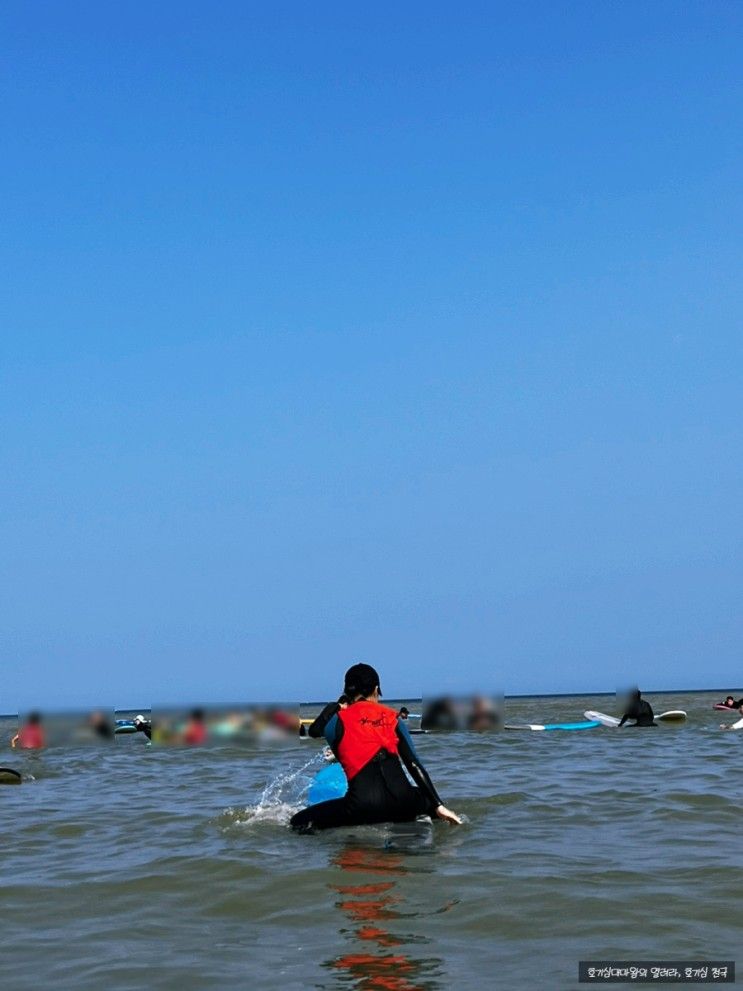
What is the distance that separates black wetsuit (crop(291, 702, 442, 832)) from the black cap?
0.28 m

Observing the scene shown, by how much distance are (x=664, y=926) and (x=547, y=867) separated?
5.92 feet

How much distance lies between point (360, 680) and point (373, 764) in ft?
2.29

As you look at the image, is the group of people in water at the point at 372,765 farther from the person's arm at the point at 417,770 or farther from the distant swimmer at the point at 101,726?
the distant swimmer at the point at 101,726

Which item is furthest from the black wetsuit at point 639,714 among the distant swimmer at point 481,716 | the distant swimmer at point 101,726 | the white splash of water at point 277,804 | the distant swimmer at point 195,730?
the white splash of water at point 277,804

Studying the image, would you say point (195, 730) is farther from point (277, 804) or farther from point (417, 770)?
point (417, 770)

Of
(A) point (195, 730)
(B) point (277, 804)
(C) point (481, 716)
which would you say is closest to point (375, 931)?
(B) point (277, 804)

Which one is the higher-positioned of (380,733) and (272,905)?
(380,733)

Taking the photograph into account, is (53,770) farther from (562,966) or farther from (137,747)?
(562,966)

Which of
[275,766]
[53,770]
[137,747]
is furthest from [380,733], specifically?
[137,747]

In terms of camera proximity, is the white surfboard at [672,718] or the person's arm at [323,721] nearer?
the person's arm at [323,721]

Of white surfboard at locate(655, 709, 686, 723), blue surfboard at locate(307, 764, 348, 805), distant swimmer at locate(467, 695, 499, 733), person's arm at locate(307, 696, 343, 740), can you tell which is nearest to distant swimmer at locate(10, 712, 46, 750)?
distant swimmer at locate(467, 695, 499, 733)

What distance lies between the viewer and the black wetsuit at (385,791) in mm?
8961

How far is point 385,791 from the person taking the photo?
895cm

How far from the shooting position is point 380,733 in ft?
29.4
